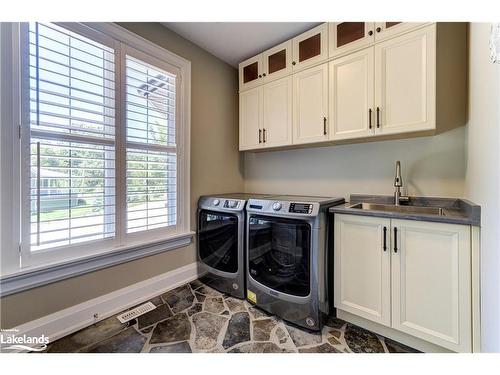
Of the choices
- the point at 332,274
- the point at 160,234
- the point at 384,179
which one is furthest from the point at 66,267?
the point at 384,179

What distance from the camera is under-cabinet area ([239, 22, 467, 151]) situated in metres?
1.42

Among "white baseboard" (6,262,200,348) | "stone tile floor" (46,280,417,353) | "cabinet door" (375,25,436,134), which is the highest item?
"cabinet door" (375,25,436,134)

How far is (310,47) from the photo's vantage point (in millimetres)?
1919

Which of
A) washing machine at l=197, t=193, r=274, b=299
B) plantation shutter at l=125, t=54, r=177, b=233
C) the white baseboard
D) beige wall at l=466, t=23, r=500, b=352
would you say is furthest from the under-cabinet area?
the white baseboard

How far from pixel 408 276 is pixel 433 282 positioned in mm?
118

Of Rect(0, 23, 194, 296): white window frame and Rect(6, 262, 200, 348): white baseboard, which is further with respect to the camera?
Rect(6, 262, 200, 348): white baseboard

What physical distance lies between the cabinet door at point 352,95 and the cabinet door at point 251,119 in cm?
80

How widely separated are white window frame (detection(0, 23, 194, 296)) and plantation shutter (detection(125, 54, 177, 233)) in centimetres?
5

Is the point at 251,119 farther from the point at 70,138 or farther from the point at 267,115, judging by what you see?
the point at 70,138

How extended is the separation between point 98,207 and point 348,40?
2371 mm

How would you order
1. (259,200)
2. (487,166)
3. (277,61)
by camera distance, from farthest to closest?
(277,61) → (259,200) → (487,166)

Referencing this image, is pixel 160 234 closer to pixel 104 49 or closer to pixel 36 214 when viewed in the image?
pixel 36 214

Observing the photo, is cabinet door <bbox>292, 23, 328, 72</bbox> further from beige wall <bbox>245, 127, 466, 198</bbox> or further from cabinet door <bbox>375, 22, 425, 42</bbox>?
beige wall <bbox>245, 127, 466, 198</bbox>

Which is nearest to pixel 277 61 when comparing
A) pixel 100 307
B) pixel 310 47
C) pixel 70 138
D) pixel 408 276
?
pixel 310 47
